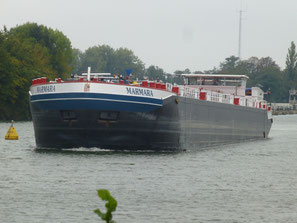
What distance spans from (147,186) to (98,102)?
8.58 metres

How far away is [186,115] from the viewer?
38281 mm

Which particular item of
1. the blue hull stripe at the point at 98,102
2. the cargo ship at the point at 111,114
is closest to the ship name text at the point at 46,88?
the cargo ship at the point at 111,114

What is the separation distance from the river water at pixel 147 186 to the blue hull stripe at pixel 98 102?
219 centimetres

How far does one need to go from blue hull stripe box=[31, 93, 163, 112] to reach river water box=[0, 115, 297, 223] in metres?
2.19

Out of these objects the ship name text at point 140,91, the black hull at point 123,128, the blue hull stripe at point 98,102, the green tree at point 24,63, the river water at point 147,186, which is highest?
the green tree at point 24,63

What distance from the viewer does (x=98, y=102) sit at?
32438 mm

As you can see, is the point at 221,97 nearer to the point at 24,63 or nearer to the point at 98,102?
the point at 98,102

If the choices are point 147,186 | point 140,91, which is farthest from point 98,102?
point 147,186

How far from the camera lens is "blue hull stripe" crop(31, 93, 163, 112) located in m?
32.5

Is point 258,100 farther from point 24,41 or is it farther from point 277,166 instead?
point 24,41

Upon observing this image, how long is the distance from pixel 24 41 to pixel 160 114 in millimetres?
76034

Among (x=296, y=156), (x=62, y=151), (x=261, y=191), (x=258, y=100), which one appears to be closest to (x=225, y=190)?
(x=261, y=191)

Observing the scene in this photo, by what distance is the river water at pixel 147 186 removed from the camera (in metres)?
19.9

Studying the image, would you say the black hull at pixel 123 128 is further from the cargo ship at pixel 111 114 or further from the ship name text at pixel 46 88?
the ship name text at pixel 46 88
